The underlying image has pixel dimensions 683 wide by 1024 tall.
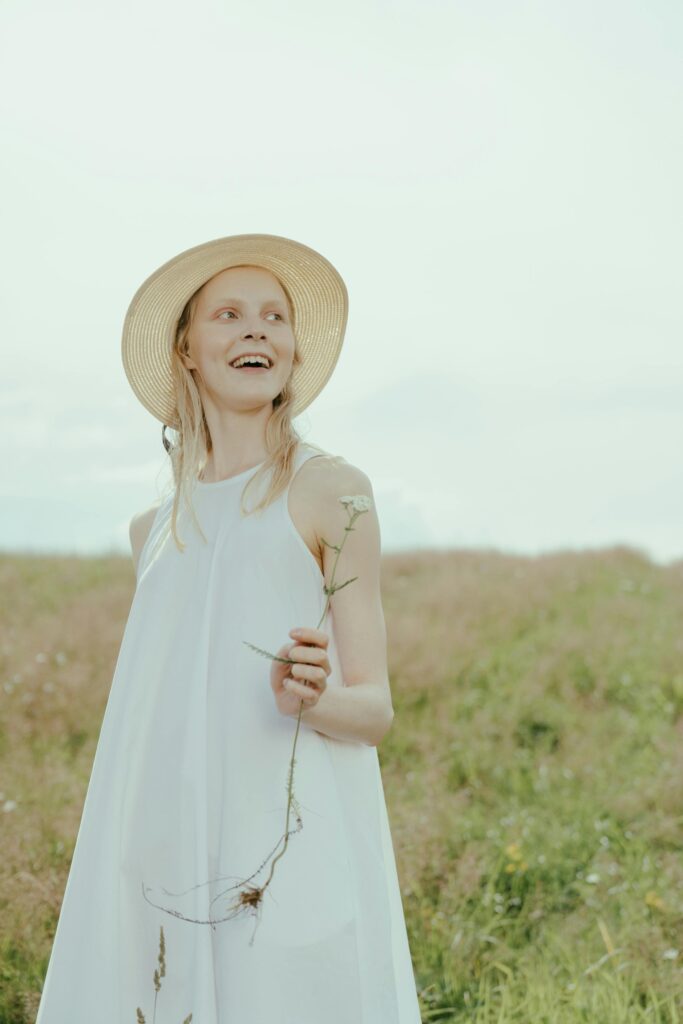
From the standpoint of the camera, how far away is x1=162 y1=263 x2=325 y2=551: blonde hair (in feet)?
9.78

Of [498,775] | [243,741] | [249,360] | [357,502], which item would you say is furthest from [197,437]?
[498,775]

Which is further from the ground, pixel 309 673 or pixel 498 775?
pixel 498 775

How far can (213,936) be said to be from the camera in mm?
2699

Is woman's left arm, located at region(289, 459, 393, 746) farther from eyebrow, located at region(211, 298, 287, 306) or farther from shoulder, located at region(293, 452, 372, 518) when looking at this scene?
eyebrow, located at region(211, 298, 287, 306)

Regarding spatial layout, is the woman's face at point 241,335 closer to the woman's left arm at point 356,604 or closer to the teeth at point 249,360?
the teeth at point 249,360

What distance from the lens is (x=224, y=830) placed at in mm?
2709

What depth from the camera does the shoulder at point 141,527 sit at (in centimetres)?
335

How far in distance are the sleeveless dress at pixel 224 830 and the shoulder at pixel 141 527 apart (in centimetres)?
27

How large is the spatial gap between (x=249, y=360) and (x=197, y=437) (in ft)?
0.97

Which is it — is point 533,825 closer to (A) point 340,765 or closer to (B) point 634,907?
(B) point 634,907

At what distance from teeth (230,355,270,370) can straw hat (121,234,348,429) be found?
24cm

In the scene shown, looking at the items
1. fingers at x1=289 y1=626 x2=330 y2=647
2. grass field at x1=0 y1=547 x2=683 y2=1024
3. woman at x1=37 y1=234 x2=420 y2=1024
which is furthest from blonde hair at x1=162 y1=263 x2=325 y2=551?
grass field at x1=0 y1=547 x2=683 y2=1024

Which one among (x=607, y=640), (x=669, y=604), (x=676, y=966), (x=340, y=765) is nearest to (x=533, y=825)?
(x=676, y=966)

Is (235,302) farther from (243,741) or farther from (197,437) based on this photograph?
(243,741)
